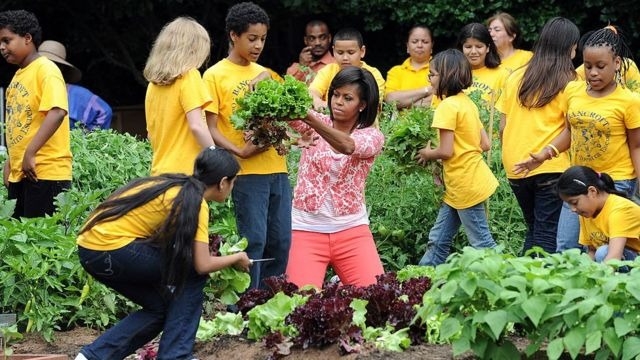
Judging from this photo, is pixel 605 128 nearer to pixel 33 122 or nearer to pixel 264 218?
pixel 264 218

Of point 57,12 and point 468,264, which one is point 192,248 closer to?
point 468,264

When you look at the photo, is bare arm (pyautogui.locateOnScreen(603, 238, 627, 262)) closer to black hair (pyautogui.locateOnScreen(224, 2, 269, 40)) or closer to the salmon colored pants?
the salmon colored pants

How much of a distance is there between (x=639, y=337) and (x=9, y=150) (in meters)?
4.88

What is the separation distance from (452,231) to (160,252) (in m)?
3.17

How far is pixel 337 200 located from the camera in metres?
7.19

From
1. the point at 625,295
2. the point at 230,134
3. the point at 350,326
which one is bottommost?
the point at 350,326

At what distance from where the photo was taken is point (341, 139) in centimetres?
708

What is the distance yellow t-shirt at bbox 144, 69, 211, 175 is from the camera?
738 cm

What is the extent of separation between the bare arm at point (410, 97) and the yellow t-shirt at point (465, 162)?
2095mm

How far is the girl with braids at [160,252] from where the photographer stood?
6031 millimetres

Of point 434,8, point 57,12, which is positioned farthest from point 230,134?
point 57,12

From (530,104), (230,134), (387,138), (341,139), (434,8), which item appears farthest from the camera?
(434,8)

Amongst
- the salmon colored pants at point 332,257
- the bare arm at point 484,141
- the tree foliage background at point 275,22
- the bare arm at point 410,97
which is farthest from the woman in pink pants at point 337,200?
the tree foliage background at point 275,22

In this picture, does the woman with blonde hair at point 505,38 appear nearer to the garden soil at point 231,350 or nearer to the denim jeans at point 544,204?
the denim jeans at point 544,204
